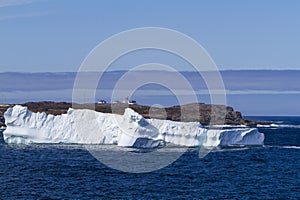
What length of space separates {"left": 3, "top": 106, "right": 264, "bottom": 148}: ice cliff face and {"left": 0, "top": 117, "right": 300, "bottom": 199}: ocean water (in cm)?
198

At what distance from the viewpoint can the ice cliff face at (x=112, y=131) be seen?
174ft

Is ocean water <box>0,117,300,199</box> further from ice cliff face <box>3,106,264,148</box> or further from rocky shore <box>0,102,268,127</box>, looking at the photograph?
rocky shore <box>0,102,268,127</box>

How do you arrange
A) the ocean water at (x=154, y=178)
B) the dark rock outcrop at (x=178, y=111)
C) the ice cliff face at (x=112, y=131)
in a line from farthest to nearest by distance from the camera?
the dark rock outcrop at (x=178, y=111)
the ice cliff face at (x=112, y=131)
the ocean water at (x=154, y=178)

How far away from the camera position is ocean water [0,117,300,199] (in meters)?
31.2

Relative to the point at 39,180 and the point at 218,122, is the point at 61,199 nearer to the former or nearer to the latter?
the point at 39,180

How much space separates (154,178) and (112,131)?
66.6 ft

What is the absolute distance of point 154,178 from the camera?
37.2m

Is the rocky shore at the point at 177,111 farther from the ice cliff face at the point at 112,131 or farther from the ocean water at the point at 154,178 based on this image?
the ocean water at the point at 154,178

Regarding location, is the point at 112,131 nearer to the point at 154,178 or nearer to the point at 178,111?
the point at 154,178

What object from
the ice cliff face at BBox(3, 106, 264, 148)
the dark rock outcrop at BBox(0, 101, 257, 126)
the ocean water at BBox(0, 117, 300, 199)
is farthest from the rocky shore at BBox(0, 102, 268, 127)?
the ocean water at BBox(0, 117, 300, 199)

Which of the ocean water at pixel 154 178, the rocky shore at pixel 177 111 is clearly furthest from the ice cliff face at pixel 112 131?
the rocky shore at pixel 177 111

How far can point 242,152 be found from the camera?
5619 cm

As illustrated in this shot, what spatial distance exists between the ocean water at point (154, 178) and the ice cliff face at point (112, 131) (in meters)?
1.98

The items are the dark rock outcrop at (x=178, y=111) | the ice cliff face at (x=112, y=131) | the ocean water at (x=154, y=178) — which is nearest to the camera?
the ocean water at (x=154, y=178)
